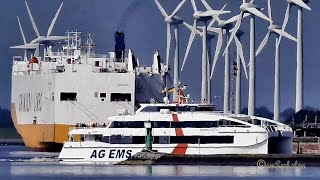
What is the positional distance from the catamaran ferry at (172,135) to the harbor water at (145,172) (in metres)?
1.36

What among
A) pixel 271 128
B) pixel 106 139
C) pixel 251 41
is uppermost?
pixel 251 41

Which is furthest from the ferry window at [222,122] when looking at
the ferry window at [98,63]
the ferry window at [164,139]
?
the ferry window at [98,63]

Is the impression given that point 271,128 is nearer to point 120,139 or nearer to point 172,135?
point 172,135

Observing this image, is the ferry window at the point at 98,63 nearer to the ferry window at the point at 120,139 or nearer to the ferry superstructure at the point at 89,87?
the ferry superstructure at the point at 89,87

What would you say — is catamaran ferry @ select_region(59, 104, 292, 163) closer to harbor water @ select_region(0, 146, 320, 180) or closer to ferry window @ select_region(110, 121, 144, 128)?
ferry window @ select_region(110, 121, 144, 128)

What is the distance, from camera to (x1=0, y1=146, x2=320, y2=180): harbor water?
133000mm

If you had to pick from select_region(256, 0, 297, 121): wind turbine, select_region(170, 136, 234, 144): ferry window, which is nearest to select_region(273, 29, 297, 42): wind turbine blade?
select_region(256, 0, 297, 121): wind turbine

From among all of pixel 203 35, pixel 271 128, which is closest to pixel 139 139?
pixel 271 128

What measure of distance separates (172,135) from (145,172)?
5.69 m

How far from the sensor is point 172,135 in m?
142

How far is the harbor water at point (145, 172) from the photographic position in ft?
436

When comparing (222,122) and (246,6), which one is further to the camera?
(246,6)

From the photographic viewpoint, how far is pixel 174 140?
14262 centimetres

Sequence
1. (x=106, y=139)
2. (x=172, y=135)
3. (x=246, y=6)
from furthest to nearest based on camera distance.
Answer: (x=246, y=6) < (x=106, y=139) < (x=172, y=135)
